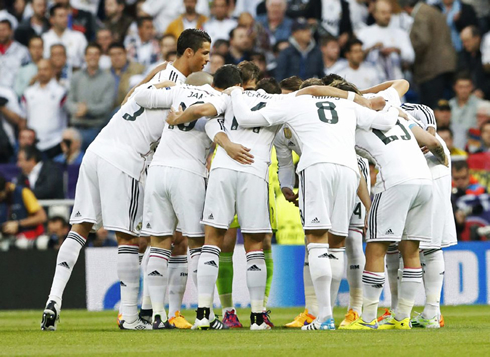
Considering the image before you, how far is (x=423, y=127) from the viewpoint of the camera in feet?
30.3

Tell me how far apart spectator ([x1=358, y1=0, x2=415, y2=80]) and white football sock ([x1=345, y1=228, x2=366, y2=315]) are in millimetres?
7310

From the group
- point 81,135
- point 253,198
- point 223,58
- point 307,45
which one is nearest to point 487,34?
point 307,45

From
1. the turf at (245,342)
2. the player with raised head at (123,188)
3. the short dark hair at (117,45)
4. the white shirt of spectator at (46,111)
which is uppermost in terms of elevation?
the short dark hair at (117,45)

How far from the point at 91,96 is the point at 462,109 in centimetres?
612

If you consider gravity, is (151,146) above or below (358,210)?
above

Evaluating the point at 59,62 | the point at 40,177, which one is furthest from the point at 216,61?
the point at 40,177

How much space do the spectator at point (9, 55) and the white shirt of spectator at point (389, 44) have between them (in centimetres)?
590

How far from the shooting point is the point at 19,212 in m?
13.6

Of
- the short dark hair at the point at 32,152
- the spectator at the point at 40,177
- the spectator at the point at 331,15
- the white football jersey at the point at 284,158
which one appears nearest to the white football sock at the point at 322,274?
the white football jersey at the point at 284,158

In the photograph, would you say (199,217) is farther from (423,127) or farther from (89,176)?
(423,127)

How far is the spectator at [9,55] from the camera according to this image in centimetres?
1658

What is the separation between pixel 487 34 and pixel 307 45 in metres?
3.21

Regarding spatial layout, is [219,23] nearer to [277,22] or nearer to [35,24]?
[277,22]

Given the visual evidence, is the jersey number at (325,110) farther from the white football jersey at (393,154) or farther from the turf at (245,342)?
the turf at (245,342)
